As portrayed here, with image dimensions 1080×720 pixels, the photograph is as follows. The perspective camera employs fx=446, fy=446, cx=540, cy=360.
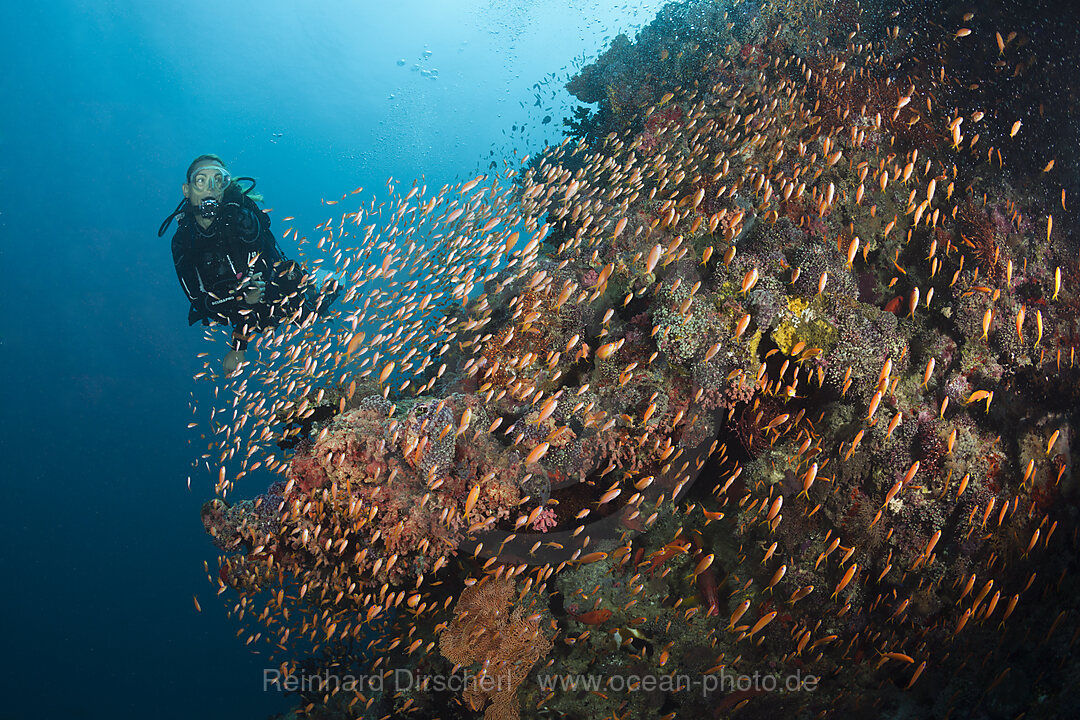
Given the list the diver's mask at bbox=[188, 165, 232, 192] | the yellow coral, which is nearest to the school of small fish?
the yellow coral

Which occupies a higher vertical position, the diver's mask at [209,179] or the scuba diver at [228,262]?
the diver's mask at [209,179]

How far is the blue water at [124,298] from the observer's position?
38312mm

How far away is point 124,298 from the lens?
5078cm

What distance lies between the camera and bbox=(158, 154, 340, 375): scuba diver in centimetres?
753

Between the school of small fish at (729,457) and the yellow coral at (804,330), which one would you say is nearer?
the school of small fish at (729,457)

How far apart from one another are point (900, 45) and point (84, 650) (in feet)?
206

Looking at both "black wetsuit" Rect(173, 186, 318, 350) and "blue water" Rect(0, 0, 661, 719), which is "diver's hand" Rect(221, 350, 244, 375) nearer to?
"black wetsuit" Rect(173, 186, 318, 350)

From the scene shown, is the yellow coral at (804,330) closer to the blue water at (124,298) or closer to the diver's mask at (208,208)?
the diver's mask at (208,208)

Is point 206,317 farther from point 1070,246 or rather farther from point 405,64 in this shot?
point 405,64

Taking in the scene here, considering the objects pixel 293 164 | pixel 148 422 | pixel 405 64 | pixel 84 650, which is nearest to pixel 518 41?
pixel 405 64

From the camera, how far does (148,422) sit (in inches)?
1879

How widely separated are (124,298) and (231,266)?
60437mm

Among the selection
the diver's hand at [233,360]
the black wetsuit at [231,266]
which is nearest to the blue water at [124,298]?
the black wetsuit at [231,266]

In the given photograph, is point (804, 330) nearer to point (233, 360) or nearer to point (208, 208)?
point (233, 360)
